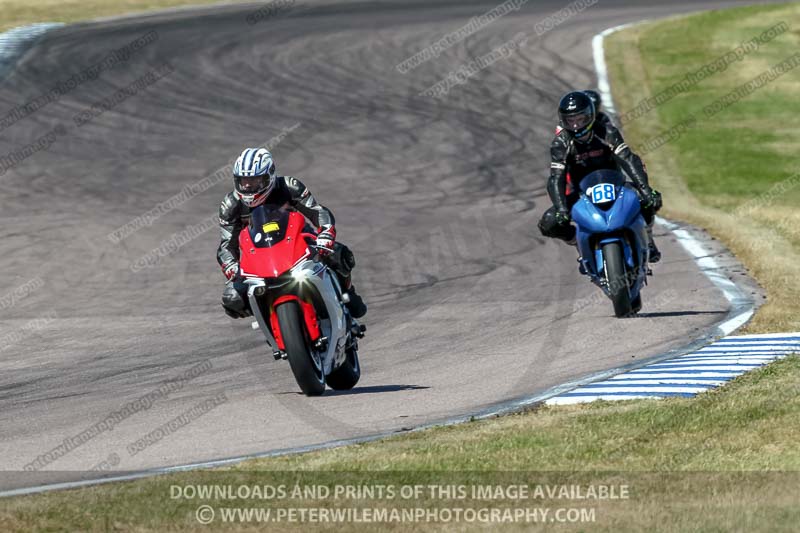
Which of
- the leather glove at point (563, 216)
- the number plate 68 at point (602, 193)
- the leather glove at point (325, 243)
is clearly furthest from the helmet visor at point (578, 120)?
the leather glove at point (325, 243)

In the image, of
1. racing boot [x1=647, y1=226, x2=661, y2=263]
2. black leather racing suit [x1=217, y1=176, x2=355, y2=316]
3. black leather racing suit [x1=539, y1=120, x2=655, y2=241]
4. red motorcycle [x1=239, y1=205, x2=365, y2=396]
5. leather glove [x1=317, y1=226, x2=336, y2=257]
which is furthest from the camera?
racing boot [x1=647, y1=226, x2=661, y2=263]

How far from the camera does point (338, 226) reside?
19.1 metres

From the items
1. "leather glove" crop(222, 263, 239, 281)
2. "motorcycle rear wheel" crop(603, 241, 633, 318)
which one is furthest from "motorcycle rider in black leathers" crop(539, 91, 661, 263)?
"leather glove" crop(222, 263, 239, 281)

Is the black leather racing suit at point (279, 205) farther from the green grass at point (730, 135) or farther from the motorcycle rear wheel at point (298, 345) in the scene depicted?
the green grass at point (730, 135)

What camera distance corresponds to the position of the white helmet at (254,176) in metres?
9.91

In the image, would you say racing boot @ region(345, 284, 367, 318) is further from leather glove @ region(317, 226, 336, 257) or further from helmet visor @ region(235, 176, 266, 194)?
helmet visor @ region(235, 176, 266, 194)

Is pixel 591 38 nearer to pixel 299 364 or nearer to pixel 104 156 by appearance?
pixel 104 156

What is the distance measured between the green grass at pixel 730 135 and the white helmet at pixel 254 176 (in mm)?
5051

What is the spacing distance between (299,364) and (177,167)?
536 inches

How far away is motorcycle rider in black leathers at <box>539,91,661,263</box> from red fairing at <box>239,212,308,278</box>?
13.6ft

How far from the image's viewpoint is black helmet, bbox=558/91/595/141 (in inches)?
517

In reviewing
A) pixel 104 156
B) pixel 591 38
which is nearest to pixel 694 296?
pixel 104 156

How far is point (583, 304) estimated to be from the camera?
46.9 feet

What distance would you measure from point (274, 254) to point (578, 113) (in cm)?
453
